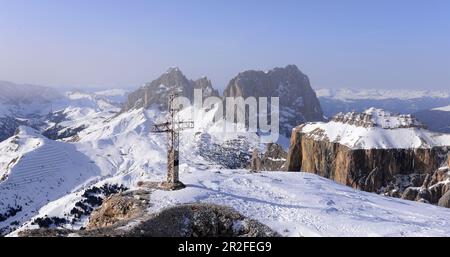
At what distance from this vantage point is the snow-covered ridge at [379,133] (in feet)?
440

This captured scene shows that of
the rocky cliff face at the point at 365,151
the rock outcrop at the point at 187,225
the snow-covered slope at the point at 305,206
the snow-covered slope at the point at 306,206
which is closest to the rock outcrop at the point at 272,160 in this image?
the rocky cliff face at the point at 365,151

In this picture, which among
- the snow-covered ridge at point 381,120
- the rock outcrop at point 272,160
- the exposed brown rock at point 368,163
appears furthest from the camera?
the rock outcrop at point 272,160

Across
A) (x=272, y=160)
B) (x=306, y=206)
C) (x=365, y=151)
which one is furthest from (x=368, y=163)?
(x=306, y=206)

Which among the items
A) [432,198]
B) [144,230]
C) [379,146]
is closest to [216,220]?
[144,230]

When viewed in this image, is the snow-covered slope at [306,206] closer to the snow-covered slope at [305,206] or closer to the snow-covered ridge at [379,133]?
the snow-covered slope at [305,206]

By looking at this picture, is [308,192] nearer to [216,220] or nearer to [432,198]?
[216,220]

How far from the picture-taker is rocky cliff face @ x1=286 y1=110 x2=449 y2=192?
13000 centimetres

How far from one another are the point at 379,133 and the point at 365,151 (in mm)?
8768

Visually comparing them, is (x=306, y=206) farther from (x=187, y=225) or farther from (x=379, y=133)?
(x=379, y=133)

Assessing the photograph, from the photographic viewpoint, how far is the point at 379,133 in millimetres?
139875

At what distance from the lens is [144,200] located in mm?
49250

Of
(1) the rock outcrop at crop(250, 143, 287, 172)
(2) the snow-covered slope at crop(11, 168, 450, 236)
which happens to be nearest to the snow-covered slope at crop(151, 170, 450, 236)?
(2) the snow-covered slope at crop(11, 168, 450, 236)

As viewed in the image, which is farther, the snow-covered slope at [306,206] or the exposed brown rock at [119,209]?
the exposed brown rock at [119,209]
